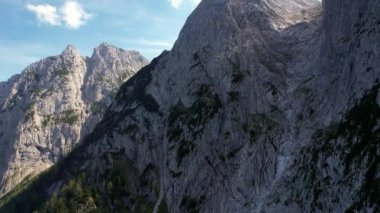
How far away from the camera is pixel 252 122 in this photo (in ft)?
360

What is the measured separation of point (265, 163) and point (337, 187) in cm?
2825

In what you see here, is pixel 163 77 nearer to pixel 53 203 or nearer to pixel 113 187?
pixel 113 187

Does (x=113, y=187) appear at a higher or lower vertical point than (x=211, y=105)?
lower

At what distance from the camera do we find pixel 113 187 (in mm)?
162875

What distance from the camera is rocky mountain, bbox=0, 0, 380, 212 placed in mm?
73188

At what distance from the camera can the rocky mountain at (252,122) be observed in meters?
73.2

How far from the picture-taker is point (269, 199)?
84.0 meters

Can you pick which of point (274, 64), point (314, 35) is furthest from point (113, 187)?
point (314, 35)

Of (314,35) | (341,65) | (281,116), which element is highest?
(314,35)

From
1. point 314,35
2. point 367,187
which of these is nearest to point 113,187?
point 314,35

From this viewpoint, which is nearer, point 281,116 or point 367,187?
point 367,187

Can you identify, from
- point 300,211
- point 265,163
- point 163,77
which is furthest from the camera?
Result: point 163,77

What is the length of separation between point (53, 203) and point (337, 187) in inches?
5035

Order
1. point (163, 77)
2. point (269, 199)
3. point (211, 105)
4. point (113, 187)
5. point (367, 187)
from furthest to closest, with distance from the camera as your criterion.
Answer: point (163, 77)
point (113, 187)
point (211, 105)
point (269, 199)
point (367, 187)
